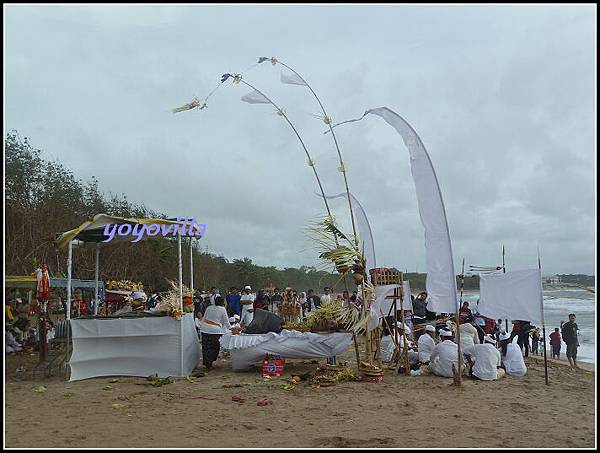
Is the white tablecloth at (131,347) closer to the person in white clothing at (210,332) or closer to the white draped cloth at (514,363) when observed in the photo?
the person in white clothing at (210,332)

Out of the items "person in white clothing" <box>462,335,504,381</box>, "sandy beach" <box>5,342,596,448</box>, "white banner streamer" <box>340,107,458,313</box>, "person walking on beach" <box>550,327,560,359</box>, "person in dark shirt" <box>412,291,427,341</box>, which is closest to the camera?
"sandy beach" <box>5,342,596,448</box>

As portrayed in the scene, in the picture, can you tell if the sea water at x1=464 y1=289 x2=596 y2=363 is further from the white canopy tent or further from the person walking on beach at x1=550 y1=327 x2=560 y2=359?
the white canopy tent

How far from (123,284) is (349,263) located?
7.21 meters

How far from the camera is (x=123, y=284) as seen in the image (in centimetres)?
1380

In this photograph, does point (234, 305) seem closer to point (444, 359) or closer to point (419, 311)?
point (419, 311)

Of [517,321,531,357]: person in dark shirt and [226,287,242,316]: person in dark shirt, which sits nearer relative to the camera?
[517,321,531,357]: person in dark shirt

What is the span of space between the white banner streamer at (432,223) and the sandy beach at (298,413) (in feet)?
4.64

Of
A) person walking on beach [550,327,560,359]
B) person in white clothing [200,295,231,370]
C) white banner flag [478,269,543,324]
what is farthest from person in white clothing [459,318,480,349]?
person walking on beach [550,327,560,359]

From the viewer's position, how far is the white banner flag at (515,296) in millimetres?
9047

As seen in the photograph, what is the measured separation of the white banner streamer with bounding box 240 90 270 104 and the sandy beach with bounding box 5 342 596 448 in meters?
5.10

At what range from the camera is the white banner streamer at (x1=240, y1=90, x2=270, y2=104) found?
10312 mm

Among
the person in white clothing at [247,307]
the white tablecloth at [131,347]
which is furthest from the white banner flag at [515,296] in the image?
the person in white clothing at [247,307]

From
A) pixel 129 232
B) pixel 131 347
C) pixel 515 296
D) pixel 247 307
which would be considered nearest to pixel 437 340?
pixel 515 296

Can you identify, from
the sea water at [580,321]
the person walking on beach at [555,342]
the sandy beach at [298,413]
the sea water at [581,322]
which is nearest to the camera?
the sandy beach at [298,413]
